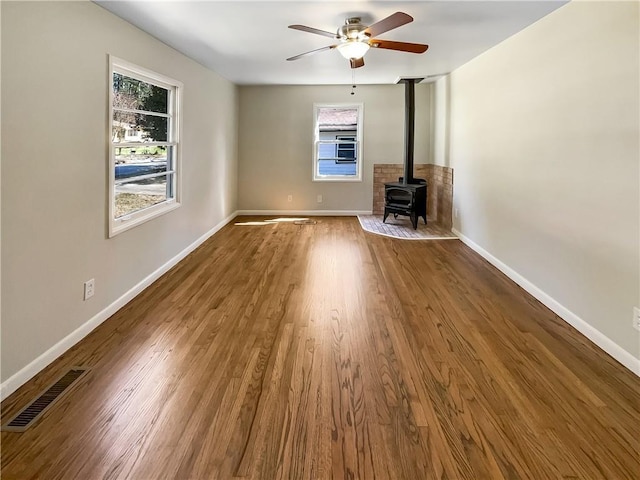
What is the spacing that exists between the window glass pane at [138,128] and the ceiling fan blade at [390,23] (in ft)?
6.95

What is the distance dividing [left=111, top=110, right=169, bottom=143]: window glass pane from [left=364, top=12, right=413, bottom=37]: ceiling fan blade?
2118mm

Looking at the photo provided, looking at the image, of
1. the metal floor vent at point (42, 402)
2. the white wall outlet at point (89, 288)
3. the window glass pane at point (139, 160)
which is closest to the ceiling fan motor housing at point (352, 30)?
the window glass pane at point (139, 160)

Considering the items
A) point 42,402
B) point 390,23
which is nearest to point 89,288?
point 42,402

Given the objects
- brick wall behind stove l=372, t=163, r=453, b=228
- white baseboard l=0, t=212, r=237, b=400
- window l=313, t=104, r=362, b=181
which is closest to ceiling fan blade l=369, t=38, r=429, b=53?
white baseboard l=0, t=212, r=237, b=400

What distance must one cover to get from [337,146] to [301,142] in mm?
664

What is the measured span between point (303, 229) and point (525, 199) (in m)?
3.58

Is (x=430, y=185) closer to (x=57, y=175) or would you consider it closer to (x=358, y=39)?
(x=358, y=39)

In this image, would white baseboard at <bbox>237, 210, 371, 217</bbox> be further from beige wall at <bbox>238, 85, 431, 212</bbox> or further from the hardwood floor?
the hardwood floor

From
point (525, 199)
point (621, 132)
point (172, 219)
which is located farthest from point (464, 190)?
point (172, 219)

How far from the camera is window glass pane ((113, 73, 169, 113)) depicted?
12.0ft

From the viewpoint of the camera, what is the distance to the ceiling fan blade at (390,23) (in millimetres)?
3058

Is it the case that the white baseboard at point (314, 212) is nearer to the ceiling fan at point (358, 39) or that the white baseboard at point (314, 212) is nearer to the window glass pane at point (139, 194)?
the window glass pane at point (139, 194)

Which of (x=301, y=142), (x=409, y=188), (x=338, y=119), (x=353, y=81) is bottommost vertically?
(x=409, y=188)

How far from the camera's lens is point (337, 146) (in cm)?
828
